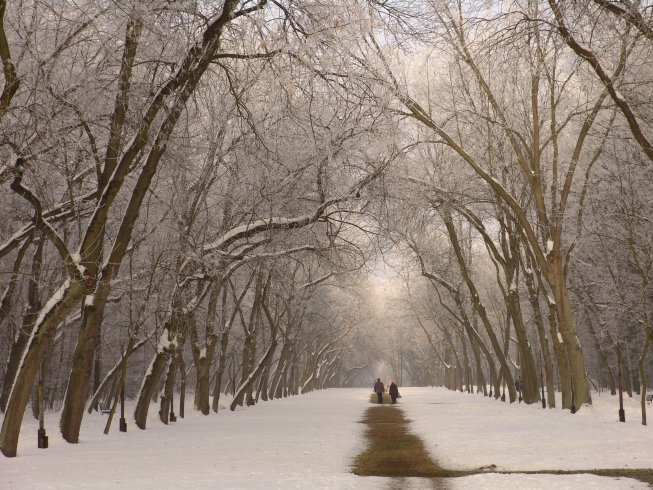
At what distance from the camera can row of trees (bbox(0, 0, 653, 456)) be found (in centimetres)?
1094

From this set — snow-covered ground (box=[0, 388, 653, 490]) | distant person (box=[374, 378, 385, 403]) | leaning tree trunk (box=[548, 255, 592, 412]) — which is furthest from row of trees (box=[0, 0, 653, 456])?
distant person (box=[374, 378, 385, 403])

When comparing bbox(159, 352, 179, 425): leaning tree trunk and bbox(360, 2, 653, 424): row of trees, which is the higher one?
bbox(360, 2, 653, 424): row of trees

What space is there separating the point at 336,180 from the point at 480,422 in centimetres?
757

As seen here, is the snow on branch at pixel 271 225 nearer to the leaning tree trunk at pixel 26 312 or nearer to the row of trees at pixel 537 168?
the row of trees at pixel 537 168

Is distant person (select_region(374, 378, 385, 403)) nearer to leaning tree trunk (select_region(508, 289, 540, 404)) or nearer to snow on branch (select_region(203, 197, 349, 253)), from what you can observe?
leaning tree trunk (select_region(508, 289, 540, 404))

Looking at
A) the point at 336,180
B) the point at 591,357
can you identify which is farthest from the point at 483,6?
the point at 591,357

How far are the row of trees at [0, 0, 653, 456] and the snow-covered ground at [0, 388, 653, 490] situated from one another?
1546 millimetres

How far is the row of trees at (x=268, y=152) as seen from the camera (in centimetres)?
1094

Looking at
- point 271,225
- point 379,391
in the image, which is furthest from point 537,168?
point 379,391

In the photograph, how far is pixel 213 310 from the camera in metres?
24.7

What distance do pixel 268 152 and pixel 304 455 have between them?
5.46 m

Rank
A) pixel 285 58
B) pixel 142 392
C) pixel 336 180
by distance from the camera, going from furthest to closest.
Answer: pixel 142 392, pixel 336 180, pixel 285 58

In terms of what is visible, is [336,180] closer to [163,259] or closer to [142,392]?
[163,259]

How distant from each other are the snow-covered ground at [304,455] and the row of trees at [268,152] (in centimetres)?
155
